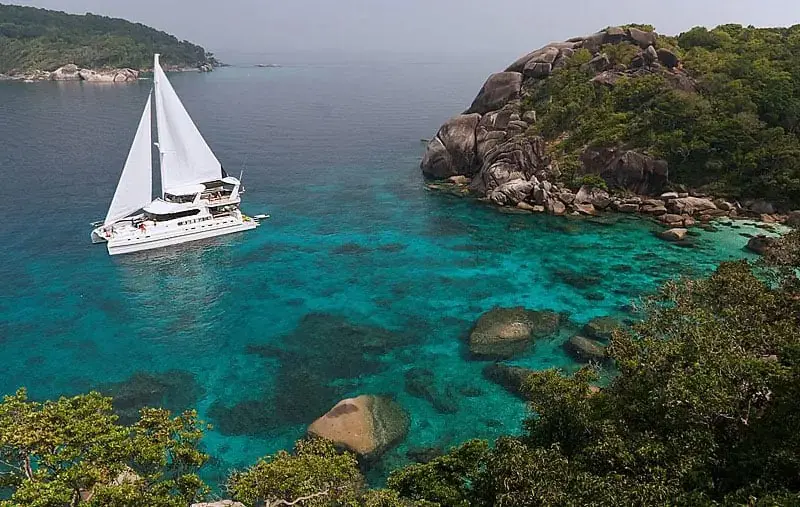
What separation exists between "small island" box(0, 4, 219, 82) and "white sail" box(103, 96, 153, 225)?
12295cm

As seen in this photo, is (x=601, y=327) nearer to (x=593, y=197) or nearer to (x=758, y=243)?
(x=758, y=243)

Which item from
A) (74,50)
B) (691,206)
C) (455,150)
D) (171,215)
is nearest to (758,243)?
(691,206)

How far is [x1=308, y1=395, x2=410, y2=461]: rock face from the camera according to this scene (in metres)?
21.3

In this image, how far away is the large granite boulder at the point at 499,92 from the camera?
60.7 metres

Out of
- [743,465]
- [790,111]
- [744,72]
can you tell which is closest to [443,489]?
[743,465]

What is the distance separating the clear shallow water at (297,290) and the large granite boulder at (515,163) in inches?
129

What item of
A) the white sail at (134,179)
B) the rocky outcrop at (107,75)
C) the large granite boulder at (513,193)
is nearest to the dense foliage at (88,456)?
the white sail at (134,179)

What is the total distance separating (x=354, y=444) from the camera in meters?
21.2

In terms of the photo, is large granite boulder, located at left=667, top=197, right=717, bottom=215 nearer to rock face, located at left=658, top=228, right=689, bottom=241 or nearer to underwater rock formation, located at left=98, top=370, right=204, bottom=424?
rock face, located at left=658, top=228, right=689, bottom=241

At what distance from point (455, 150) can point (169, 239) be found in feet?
97.7

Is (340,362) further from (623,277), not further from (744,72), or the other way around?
(744,72)

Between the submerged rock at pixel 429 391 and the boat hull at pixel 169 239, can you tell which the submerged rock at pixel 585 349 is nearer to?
the submerged rock at pixel 429 391

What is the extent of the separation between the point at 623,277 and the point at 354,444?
22.5m

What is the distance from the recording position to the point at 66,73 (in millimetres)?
145375
